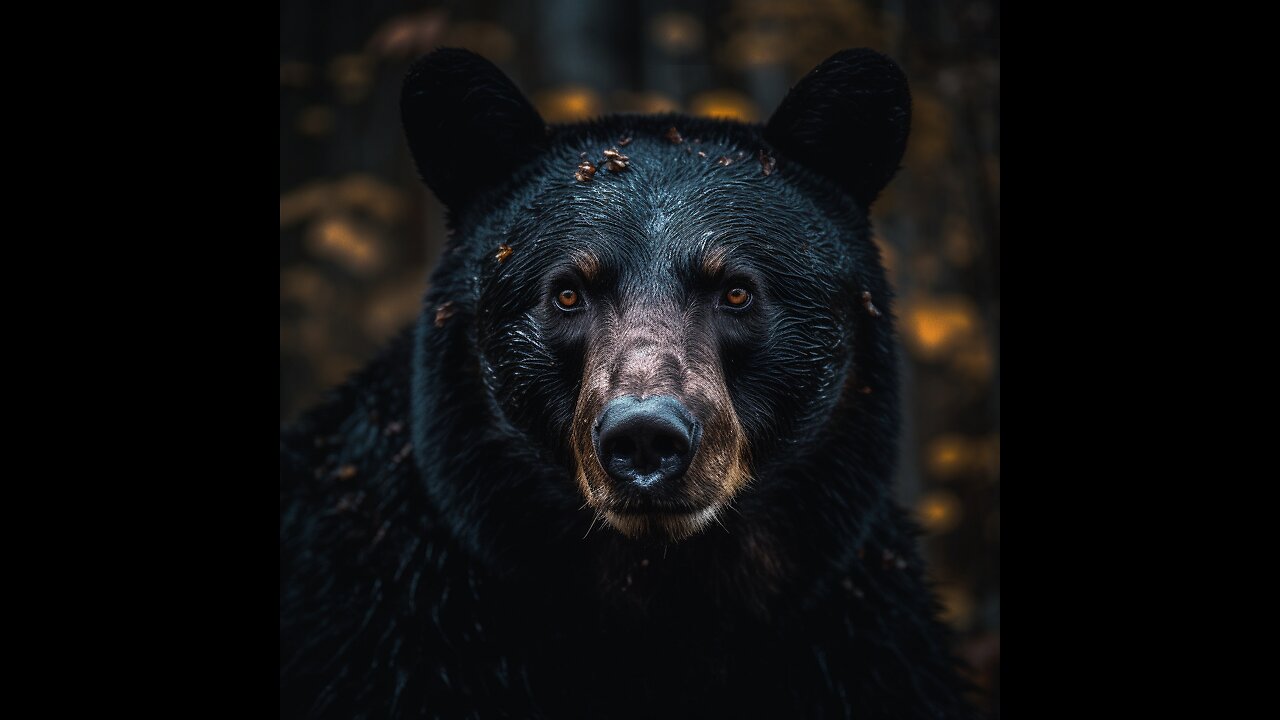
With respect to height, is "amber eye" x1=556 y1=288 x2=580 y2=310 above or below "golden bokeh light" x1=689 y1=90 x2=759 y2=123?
below

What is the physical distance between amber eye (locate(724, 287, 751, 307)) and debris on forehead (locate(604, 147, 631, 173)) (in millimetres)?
553

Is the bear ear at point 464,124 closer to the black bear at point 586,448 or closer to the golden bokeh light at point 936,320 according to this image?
the black bear at point 586,448

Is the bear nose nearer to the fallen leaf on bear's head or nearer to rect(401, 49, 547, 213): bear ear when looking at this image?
the fallen leaf on bear's head

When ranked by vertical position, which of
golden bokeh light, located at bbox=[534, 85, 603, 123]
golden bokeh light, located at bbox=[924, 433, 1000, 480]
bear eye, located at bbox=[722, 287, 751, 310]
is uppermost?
golden bokeh light, located at bbox=[534, 85, 603, 123]

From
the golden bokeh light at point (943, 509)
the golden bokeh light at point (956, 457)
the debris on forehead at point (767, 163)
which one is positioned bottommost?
the golden bokeh light at point (943, 509)

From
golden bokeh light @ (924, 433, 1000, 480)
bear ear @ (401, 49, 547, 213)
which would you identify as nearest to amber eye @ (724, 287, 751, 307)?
bear ear @ (401, 49, 547, 213)

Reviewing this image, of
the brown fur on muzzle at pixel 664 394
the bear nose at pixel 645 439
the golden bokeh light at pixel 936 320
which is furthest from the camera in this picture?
the golden bokeh light at pixel 936 320

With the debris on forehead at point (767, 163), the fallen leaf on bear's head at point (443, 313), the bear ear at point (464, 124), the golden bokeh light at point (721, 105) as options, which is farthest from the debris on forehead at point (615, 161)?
the golden bokeh light at point (721, 105)

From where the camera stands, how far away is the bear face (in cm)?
284

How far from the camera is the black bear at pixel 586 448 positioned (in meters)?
3.12

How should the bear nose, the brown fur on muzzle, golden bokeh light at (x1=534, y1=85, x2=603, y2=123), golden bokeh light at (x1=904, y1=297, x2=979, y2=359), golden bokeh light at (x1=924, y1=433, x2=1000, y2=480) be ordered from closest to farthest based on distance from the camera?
the bear nose, the brown fur on muzzle, golden bokeh light at (x1=534, y1=85, x2=603, y2=123), golden bokeh light at (x1=904, y1=297, x2=979, y2=359), golden bokeh light at (x1=924, y1=433, x2=1000, y2=480)

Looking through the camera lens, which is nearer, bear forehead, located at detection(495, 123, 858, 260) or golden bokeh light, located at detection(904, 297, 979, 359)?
bear forehead, located at detection(495, 123, 858, 260)

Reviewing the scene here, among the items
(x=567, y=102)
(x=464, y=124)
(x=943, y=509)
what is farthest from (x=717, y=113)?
(x=943, y=509)

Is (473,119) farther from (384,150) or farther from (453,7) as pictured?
(384,150)
